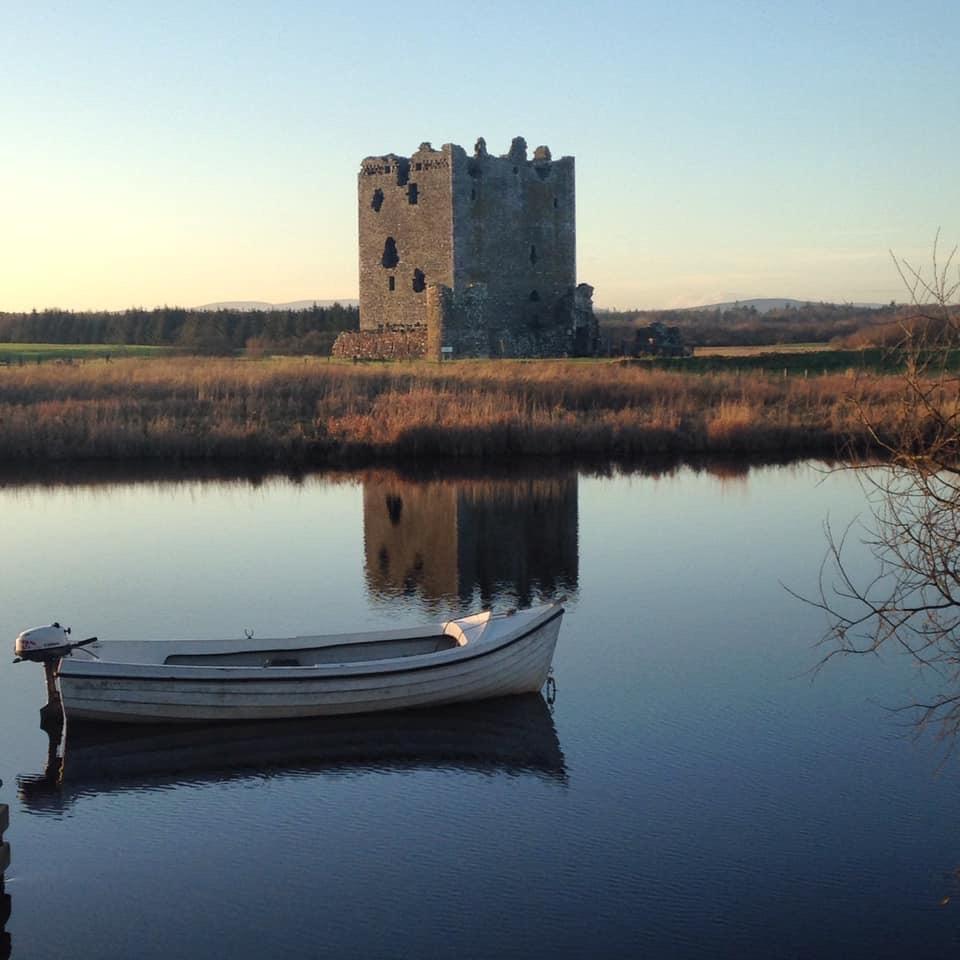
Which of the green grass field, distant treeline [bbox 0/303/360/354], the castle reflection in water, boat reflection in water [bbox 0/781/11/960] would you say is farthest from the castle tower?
boat reflection in water [bbox 0/781/11/960]

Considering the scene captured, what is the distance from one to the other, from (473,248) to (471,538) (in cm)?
2266

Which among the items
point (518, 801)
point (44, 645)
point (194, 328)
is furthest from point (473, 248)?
point (518, 801)

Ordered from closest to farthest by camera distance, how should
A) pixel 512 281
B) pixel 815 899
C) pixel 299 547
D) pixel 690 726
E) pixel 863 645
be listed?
1. pixel 815 899
2. pixel 690 726
3. pixel 863 645
4. pixel 299 547
5. pixel 512 281

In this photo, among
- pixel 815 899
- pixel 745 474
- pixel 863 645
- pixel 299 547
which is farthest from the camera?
pixel 745 474

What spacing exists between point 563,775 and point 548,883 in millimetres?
1605

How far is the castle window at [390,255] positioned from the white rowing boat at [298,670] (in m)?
30.4

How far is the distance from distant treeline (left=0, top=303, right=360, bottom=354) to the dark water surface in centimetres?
3285

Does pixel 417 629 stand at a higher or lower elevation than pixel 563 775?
higher

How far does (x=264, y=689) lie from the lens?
9797 mm

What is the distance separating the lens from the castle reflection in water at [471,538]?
49.0ft

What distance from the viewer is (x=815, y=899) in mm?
7449

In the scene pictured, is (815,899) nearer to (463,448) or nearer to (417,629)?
(417,629)

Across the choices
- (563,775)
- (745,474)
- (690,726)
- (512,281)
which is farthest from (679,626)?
(512,281)

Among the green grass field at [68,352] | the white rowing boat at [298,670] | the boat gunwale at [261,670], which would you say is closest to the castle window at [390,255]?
the green grass field at [68,352]
